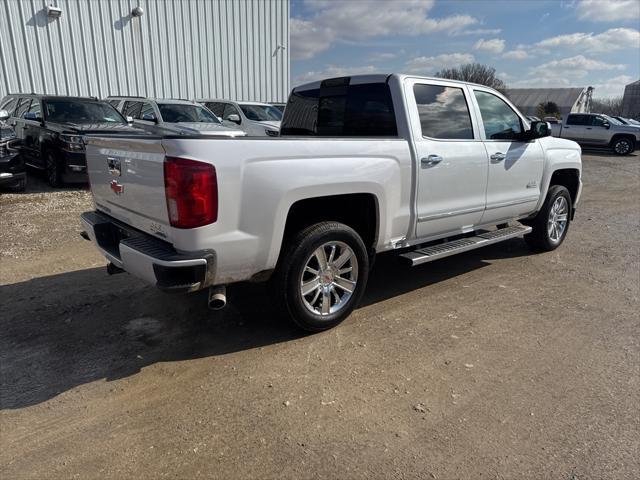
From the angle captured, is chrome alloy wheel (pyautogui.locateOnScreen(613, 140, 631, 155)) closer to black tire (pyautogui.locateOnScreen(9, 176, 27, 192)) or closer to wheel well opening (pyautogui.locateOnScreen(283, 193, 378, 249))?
wheel well opening (pyautogui.locateOnScreen(283, 193, 378, 249))

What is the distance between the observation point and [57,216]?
24.6 feet

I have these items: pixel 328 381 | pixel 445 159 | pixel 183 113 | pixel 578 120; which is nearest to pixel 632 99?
pixel 578 120

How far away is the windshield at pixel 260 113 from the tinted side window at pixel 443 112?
9.47 meters

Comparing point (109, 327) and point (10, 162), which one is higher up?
point (10, 162)

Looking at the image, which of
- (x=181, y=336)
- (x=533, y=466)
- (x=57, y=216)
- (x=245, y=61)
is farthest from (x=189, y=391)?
(x=245, y=61)

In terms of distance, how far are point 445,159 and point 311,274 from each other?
1699mm

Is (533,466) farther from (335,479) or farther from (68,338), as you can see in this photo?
(68,338)

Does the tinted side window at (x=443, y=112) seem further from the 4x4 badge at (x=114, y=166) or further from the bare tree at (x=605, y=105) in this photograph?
the bare tree at (x=605, y=105)

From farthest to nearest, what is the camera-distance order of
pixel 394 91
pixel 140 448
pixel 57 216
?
1. pixel 57 216
2. pixel 394 91
3. pixel 140 448

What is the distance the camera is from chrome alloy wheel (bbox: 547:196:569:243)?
6.18 metres

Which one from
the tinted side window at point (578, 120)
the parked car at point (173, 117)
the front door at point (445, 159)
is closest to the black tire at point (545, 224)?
the front door at point (445, 159)

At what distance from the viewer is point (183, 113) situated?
1144 cm

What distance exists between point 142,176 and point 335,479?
2.23 m

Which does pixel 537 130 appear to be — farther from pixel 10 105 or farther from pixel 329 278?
pixel 10 105
